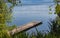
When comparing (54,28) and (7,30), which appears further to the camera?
(54,28)

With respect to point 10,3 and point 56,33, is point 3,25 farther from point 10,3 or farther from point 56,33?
point 56,33

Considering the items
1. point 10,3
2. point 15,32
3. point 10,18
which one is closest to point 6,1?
point 10,3

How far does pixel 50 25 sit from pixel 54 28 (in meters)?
0.16

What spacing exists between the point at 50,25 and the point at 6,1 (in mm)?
1642

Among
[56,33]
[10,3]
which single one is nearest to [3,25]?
[10,3]

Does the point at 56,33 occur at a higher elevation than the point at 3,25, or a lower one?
lower

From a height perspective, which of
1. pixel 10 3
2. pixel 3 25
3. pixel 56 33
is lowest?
pixel 56 33

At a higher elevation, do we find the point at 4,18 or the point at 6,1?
the point at 6,1

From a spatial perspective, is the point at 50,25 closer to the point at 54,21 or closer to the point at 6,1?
the point at 54,21

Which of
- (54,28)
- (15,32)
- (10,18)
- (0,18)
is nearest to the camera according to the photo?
(15,32)

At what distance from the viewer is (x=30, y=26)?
18.5 feet

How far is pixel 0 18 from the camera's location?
6.01m

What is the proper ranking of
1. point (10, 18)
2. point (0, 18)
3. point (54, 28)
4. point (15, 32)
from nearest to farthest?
point (15, 32), point (0, 18), point (10, 18), point (54, 28)

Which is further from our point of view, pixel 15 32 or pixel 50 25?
pixel 50 25
